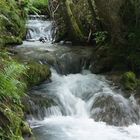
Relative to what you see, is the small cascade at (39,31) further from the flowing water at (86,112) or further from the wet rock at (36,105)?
the wet rock at (36,105)

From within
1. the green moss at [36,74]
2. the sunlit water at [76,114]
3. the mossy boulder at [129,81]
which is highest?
the green moss at [36,74]

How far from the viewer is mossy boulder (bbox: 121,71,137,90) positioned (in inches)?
381

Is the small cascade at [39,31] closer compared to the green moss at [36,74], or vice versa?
the green moss at [36,74]

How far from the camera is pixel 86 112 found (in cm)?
897

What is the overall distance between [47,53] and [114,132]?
15.8ft

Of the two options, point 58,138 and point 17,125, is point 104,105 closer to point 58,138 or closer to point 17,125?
point 58,138

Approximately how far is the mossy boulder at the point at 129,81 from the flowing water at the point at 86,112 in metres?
0.32

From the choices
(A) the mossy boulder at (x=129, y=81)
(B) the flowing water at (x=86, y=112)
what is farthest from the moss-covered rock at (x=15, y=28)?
(A) the mossy boulder at (x=129, y=81)

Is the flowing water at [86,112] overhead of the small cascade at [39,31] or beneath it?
beneath

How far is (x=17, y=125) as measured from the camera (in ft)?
18.5

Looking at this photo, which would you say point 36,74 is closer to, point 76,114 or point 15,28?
point 76,114

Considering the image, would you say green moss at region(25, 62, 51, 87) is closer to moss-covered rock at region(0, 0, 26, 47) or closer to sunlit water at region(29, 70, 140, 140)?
sunlit water at region(29, 70, 140, 140)

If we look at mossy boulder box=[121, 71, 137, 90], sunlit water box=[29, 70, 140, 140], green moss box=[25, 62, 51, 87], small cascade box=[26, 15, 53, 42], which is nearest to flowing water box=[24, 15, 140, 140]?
sunlit water box=[29, 70, 140, 140]

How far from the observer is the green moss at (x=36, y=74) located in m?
9.73
